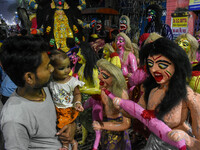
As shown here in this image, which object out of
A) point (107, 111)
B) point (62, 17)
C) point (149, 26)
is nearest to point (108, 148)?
point (107, 111)

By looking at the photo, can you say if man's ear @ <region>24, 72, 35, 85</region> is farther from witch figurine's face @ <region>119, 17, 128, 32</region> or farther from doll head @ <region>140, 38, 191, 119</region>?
witch figurine's face @ <region>119, 17, 128, 32</region>

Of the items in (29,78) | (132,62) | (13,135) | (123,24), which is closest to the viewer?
(13,135)

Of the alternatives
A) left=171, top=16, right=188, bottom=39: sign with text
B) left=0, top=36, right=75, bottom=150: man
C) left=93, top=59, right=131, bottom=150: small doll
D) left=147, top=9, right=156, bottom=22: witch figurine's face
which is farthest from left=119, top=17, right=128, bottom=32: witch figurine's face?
left=0, top=36, right=75, bottom=150: man

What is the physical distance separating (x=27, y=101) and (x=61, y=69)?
0.56 m

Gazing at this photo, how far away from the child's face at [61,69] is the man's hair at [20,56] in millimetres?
512

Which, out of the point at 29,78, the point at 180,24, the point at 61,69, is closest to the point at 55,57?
the point at 61,69

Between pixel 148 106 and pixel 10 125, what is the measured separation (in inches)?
34.6

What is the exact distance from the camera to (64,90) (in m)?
1.47

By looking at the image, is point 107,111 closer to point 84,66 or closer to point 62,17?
point 84,66

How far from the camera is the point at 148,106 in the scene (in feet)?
3.94

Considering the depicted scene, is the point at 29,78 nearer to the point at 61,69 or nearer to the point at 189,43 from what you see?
the point at 61,69

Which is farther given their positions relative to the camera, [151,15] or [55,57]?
[151,15]

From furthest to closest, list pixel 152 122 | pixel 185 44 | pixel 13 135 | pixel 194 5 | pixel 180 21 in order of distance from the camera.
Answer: pixel 180 21 < pixel 194 5 < pixel 185 44 < pixel 152 122 < pixel 13 135

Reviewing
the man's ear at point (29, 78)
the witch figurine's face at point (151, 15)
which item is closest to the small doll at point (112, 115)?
the man's ear at point (29, 78)
